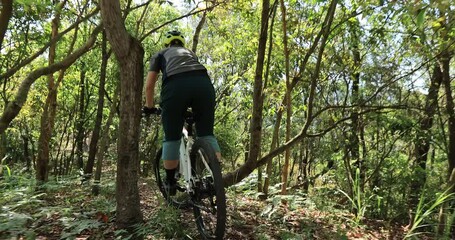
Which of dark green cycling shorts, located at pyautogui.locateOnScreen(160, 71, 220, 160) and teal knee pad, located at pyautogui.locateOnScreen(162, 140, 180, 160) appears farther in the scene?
teal knee pad, located at pyautogui.locateOnScreen(162, 140, 180, 160)

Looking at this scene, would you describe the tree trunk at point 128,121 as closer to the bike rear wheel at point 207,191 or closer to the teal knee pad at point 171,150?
the teal knee pad at point 171,150

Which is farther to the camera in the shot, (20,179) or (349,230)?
(20,179)

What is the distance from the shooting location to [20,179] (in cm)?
615

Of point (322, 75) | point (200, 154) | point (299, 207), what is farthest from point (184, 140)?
point (322, 75)

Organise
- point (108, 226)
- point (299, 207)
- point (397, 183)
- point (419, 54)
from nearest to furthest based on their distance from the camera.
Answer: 1. point (108, 226)
2. point (299, 207)
3. point (419, 54)
4. point (397, 183)

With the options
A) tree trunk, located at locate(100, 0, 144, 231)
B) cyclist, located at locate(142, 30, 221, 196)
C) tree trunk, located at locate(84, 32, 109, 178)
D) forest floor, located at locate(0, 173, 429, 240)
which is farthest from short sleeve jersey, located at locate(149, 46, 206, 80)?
tree trunk, located at locate(84, 32, 109, 178)

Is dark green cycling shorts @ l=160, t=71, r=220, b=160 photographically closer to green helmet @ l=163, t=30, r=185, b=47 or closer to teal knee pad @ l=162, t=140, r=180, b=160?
teal knee pad @ l=162, t=140, r=180, b=160

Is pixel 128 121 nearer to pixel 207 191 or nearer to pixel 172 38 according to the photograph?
pixel 207 191

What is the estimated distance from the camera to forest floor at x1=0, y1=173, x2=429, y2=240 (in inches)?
127

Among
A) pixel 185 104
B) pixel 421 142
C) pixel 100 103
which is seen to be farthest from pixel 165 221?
pixel 421 142

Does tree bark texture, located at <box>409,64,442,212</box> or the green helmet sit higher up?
the green helmet

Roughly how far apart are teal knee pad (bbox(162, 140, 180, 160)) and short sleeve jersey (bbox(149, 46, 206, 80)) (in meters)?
0.62

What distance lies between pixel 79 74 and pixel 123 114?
40.7 feet

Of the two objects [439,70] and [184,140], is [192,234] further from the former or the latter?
[439,70]
